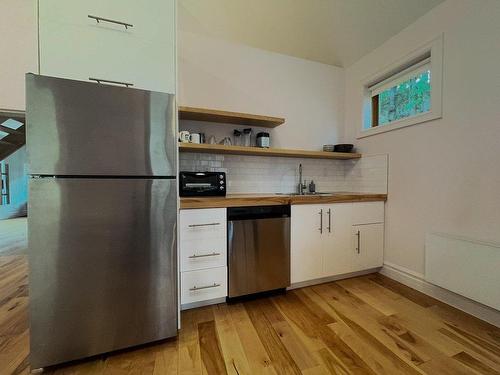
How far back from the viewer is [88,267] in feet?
3.55

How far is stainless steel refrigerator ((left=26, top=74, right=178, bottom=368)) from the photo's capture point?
3.35ft

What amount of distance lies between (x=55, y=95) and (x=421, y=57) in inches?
112

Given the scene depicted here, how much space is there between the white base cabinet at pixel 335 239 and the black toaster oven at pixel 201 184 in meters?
0.70

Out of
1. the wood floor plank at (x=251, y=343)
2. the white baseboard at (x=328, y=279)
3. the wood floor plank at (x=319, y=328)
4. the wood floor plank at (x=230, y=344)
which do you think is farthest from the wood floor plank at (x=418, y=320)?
the wood floor plank at (x=230, y=344)

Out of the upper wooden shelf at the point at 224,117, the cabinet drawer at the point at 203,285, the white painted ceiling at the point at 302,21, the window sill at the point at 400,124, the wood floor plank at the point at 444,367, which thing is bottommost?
the wood floor plank at the point at 444,367

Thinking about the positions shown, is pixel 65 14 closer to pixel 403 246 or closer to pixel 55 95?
pixel 55 95

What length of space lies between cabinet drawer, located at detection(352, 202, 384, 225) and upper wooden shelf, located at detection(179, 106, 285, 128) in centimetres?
119

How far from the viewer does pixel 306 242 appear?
1866 millimetres

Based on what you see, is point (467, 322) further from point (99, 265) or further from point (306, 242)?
point (99, 265)

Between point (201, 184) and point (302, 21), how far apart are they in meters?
1.96

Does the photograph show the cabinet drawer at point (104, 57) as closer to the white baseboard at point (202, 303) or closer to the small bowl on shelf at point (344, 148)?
the white baseboard at point (202, 303)

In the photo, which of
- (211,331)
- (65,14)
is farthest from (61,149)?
(211,331)

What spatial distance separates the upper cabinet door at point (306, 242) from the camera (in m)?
1.82

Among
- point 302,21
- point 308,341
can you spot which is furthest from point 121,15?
point 308,341
